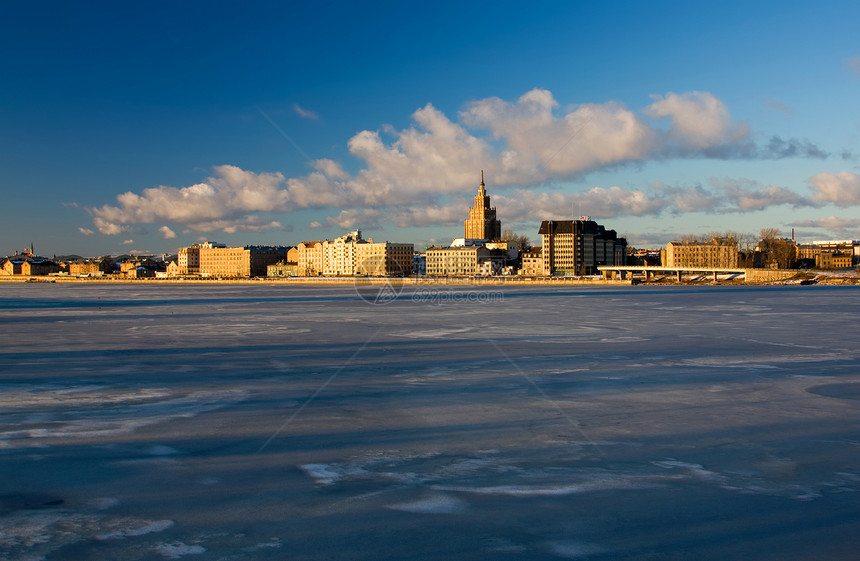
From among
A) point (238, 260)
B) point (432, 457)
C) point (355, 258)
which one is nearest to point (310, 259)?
point (355, 258)

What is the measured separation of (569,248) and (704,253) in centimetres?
2679

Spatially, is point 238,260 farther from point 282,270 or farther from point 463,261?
point 463,261

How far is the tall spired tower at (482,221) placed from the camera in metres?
180

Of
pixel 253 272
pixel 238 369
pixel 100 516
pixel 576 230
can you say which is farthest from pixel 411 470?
pixel 253 272

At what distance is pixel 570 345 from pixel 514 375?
4559 mm

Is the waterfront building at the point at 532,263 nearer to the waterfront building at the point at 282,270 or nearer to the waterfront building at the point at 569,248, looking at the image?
the waterfront building at the point at 569,248

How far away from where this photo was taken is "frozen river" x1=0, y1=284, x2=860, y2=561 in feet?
13.7

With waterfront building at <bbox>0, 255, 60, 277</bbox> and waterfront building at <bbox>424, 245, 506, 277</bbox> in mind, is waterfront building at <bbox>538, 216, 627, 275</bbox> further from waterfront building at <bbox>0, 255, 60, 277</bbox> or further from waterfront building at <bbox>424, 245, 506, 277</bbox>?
waterfront building at <bbox>0, 255, 60, 277</bbox>

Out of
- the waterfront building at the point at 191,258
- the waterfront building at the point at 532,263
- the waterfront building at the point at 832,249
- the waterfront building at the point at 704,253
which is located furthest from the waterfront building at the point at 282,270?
the waterfront building at the point at 832,249

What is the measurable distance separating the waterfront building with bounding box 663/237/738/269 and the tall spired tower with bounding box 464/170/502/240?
49238mm

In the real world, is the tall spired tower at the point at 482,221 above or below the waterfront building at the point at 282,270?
above

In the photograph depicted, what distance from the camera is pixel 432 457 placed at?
593 cm

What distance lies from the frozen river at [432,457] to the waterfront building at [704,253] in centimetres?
12743

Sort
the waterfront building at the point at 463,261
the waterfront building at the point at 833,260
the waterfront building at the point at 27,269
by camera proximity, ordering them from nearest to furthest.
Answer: the waterfront building at the point at 463,261
the waterfront building at the point at 833,260
the waterfront building at the point at 27,269
